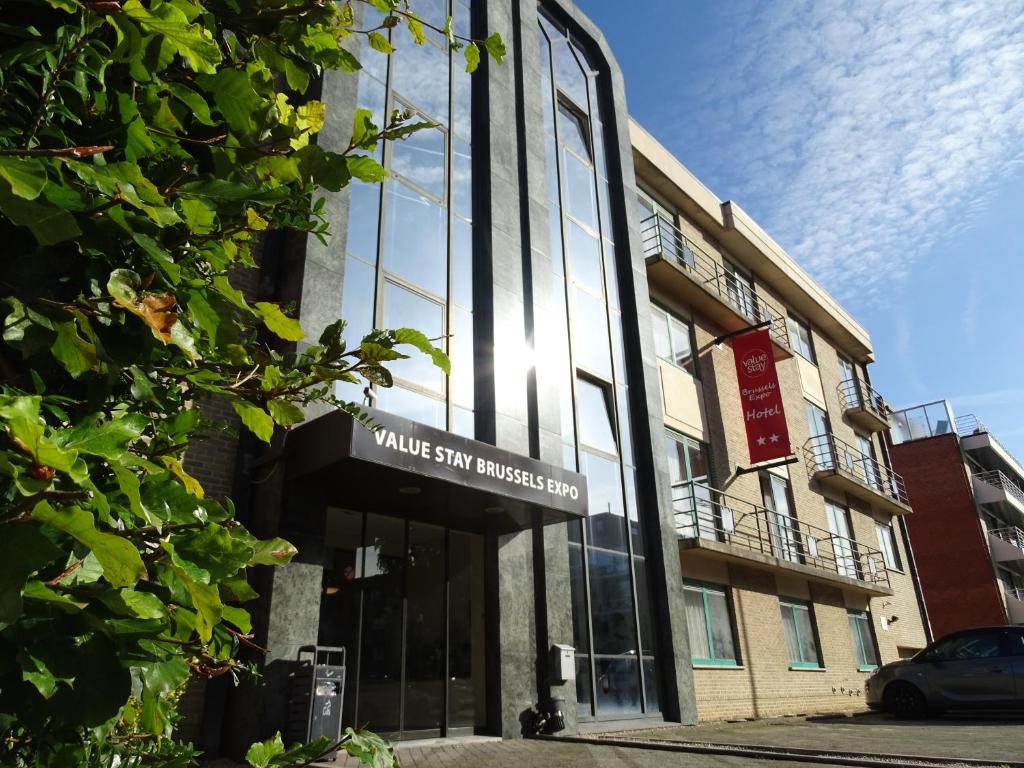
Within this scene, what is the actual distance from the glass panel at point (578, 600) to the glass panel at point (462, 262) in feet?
13.8

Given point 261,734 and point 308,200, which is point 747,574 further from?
point 308,200

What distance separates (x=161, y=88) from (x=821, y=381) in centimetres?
2600

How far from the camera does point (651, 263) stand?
17281mm

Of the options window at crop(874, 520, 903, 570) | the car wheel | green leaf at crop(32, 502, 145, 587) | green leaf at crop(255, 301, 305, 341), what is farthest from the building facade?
green leaf at crop(32, 502, 145, 587)

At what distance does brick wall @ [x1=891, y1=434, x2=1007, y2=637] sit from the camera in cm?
3103

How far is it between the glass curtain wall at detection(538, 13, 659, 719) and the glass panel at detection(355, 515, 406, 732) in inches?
124

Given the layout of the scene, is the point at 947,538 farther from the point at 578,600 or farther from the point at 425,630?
the point at 425,630

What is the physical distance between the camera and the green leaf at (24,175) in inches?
50.1

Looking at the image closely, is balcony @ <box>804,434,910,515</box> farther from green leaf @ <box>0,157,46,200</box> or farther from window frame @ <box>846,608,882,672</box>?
green leaf @ <box>0,157,46,200</box>

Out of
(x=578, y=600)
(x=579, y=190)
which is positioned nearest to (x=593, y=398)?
(x=578, y=600)

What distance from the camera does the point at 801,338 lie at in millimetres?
25484

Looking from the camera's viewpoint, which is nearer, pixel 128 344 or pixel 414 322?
pixel 128 344

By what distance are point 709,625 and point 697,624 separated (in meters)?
0.47

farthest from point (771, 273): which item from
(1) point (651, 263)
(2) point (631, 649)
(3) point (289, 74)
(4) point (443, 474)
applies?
(3) point (289, 74)
